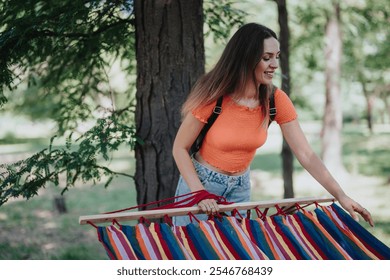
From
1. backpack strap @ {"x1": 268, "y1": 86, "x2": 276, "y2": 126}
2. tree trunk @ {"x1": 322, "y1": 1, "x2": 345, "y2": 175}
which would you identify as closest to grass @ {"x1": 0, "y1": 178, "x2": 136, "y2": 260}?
backpack strap @ {"x1": 268, "y1": 86, "x2": 276, "y2": 126}

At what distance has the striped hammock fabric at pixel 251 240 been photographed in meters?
2.34

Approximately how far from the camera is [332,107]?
12.5m

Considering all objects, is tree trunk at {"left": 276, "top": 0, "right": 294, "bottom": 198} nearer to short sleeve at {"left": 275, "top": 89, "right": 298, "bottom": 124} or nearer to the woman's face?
short sleeve at {"left": 275, "top": 89, "right": 298, "bottom": 124}

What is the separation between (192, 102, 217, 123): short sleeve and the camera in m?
2.73

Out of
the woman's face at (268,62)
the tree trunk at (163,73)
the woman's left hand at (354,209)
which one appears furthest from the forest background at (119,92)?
the woman's left hand at (354,209)

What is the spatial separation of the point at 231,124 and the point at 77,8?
4.49ft

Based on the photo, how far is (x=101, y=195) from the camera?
11141mm

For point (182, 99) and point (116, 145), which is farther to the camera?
point (182, 99)

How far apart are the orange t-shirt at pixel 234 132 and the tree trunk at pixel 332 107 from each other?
31.2 feet

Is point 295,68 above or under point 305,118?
above

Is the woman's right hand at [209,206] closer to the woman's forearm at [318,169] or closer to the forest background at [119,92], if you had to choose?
the woman's forearm at [318,169]

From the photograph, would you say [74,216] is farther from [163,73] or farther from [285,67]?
[163,73]
